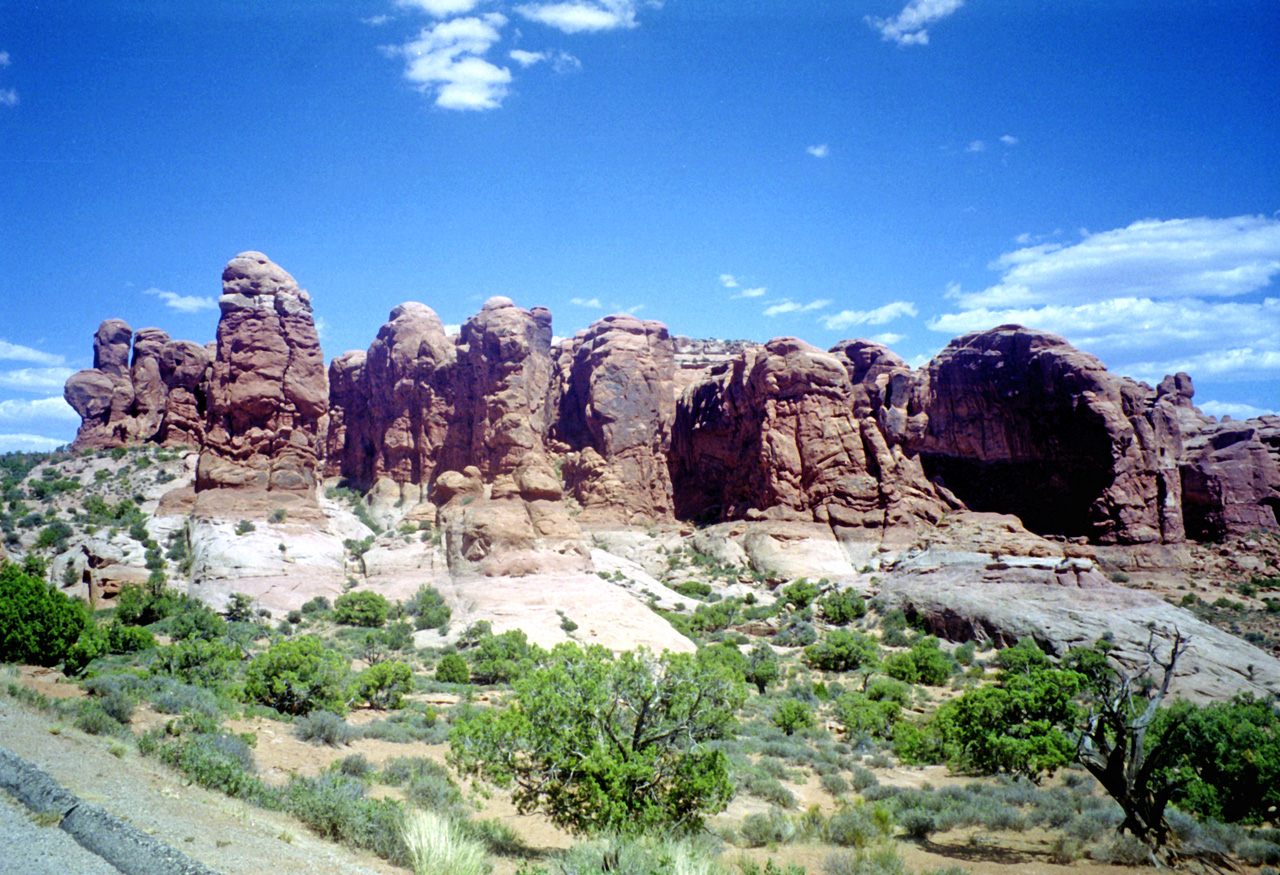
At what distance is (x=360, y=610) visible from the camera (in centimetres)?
3209

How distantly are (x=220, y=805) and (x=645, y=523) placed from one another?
41.8 metres

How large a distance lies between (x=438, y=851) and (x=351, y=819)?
1.71 m

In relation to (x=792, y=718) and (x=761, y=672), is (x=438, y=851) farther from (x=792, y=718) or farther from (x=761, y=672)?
(x=761, y=672)

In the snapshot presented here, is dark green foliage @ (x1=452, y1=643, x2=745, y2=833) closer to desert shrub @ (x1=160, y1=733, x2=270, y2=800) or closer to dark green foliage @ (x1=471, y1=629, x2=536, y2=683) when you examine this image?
desert shrub @ (x1=160, y1=733, x2=270, y2=800)

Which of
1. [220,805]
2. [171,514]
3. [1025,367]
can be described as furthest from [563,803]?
[1025,367]

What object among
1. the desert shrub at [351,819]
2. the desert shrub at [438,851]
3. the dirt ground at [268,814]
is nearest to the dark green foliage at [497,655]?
the dirt ground at [268,814]

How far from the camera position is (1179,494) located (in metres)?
51.2

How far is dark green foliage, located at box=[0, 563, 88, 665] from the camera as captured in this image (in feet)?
55.5

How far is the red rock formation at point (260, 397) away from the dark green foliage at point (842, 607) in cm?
2702

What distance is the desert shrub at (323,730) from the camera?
15.9 metres

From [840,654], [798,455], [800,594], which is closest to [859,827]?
[840,654]

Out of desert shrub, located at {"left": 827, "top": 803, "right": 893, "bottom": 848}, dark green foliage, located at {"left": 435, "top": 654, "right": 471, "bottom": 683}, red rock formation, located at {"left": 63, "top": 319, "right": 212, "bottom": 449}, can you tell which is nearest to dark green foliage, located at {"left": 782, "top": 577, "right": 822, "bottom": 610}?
dark green foliage, located at {"left": 435, "top": 654, "right": 471, "bottom": 683}

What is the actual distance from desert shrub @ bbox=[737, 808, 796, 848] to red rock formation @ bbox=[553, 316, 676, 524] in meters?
36.8

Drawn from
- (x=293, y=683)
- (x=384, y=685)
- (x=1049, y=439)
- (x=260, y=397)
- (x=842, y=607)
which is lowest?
(x=842, y=607)
